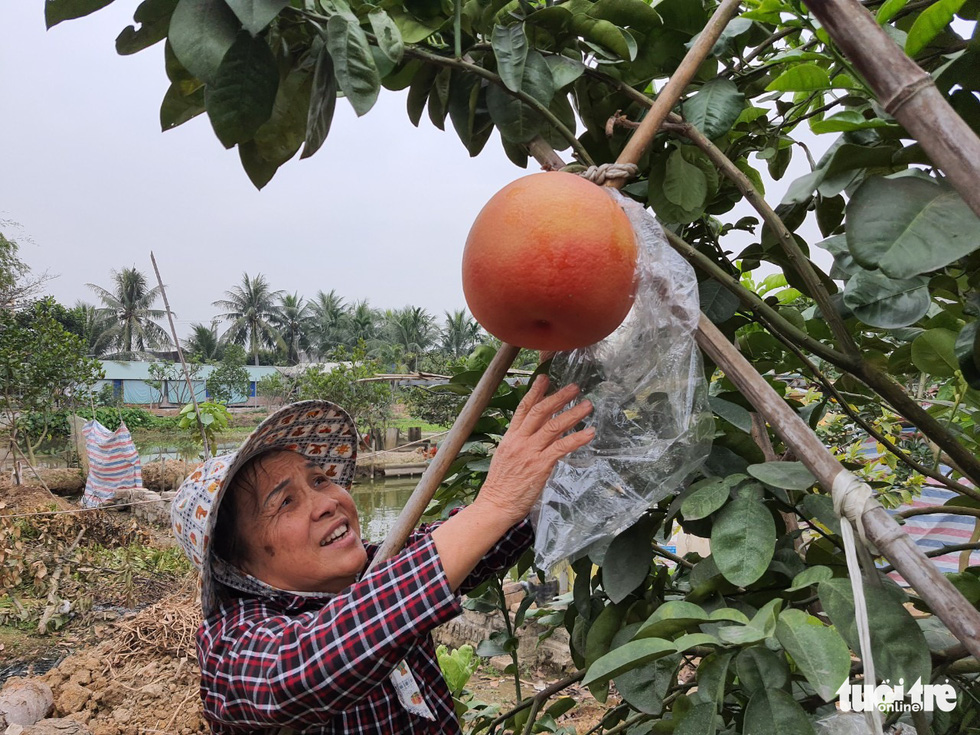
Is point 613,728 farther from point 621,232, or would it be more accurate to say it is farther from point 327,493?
point 621,232

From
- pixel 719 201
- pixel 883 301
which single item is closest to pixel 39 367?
pixel 719 201

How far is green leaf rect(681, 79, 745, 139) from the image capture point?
79cm

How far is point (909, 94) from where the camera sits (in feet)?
1.38

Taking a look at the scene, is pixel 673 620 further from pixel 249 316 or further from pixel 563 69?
pixel 249 316

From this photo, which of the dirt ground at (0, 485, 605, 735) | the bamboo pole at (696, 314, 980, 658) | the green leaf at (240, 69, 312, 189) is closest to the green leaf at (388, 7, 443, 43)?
the green leaf at (240, 69, 312, 189)

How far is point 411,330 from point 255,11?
33090mm

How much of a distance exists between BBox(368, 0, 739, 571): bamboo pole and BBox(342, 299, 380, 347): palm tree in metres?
33.6

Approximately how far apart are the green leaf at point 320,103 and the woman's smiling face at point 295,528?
0.60 metres

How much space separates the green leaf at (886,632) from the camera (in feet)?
1.73

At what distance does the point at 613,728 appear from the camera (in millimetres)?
1147

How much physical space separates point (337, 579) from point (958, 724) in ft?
2.66

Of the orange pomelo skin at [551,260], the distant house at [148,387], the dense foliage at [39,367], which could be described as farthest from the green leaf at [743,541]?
Result: the distant house at [148,387]

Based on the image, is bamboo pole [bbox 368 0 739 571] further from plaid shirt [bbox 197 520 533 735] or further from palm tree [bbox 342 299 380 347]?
palm tree [bbox 342 299 380 347]

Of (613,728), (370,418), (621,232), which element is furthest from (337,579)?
(370,418)
